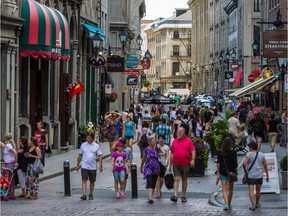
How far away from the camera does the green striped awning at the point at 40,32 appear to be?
1358 inches

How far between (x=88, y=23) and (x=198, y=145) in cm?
2125

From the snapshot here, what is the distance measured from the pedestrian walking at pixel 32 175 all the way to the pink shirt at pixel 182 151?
340 cm

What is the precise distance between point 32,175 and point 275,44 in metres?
9.52

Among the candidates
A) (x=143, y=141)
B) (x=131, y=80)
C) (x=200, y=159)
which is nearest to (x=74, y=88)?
(x=143, y=141)

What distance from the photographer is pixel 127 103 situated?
275ft

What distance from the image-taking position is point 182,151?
2278 cm

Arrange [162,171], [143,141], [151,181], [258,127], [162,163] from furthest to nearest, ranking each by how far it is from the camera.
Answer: [258,127] < [143,141] < [162,163] < [162,171] < [151,181]

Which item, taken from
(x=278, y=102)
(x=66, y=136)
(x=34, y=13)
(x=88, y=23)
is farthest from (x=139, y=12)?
(x=34, y=13)

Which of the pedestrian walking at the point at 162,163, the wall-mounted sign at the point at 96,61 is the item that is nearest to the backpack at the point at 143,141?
the pedestrian walking at the point at 162,163

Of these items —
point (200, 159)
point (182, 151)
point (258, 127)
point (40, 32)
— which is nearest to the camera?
point (182, 151)

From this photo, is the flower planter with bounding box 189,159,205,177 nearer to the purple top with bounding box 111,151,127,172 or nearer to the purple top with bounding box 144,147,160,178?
the purple top with bounding box 111,151,127,172

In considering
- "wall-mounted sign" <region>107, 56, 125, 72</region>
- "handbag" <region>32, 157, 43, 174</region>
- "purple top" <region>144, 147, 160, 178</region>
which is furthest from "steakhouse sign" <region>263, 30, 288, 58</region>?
"wall-mounted sign" <region>107, 56, 125, 72</region>

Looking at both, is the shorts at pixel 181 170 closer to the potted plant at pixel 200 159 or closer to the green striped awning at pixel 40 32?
the potted plant at pixel 200 159

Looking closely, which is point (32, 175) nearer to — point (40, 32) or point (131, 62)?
point (40, 32)
